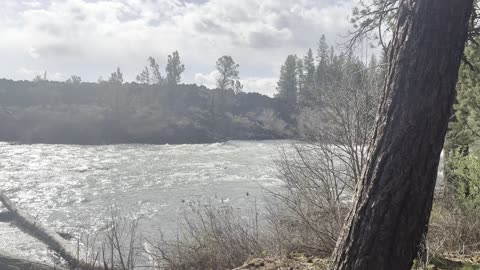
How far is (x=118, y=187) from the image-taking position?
849 inches

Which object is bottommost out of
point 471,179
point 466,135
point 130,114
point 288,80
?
point 471,179

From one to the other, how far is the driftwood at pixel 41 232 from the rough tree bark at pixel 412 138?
864cm

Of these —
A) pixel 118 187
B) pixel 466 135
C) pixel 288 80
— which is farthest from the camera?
pixel 288 80

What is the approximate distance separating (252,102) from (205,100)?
35.7ft

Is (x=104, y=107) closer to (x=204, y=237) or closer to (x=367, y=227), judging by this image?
(x=204, y=237)

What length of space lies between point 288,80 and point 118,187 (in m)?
68.5

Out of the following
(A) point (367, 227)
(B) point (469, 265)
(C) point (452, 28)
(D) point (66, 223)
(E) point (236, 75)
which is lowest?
(D) point (66, 223)

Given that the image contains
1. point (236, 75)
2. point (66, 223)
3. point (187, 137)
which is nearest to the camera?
point (66, 223)

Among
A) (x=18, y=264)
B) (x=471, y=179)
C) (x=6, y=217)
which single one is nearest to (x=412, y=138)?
(x=471, y=179)

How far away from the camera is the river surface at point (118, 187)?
15398 mm

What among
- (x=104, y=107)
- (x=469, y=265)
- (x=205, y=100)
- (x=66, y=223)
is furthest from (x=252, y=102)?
(x=469, y=265)

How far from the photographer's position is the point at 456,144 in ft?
37.2

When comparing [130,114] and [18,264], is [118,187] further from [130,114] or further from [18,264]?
[130,114]

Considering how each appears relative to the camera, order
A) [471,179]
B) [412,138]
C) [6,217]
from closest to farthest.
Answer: [412,138]
[471,179]
[6,217]
